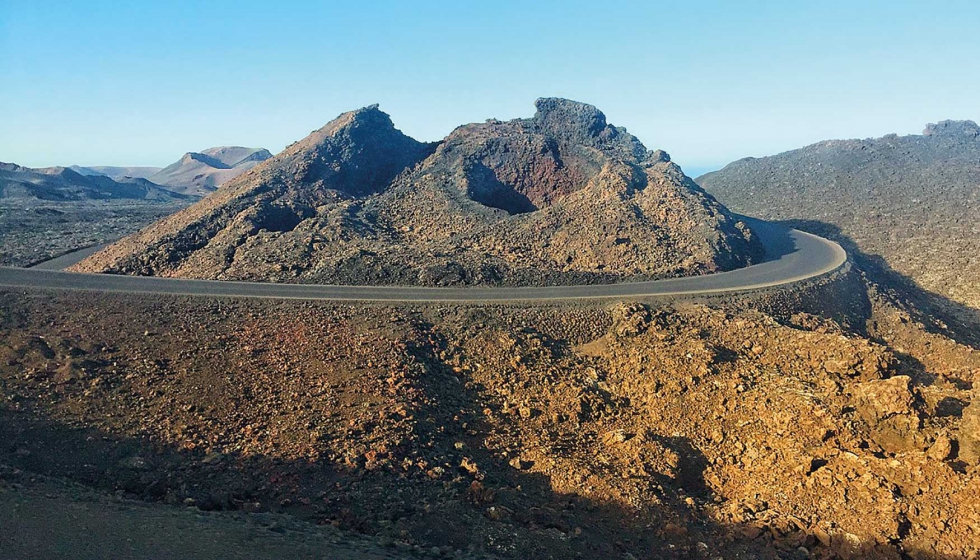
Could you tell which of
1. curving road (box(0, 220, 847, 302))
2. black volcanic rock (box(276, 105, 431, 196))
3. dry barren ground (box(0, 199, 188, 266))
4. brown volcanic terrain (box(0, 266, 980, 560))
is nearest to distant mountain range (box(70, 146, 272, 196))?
dry barren ground (box(0, 199, 188, 266))

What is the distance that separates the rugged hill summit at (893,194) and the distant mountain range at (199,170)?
350ft


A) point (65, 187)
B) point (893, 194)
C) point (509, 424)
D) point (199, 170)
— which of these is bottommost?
point (509, 424)

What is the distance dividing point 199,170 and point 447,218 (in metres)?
147

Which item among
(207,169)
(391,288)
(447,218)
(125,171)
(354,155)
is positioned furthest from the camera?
(125,171)

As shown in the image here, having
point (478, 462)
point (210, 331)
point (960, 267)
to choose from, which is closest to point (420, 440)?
Result: point (478, 462)

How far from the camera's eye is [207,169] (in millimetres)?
160500

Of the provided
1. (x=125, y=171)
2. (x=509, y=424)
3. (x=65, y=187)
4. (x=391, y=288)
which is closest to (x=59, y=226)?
(x=391, y=288)

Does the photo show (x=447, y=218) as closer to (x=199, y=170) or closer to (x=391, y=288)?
(x=391, y=288)

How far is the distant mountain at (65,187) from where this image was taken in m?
84.4

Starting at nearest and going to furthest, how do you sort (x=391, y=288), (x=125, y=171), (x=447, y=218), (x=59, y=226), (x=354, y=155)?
(x=391, y=288) → (x=447, y=218) → (x=354, y=155) → (x=59, y=226) → (x=125, y=171)

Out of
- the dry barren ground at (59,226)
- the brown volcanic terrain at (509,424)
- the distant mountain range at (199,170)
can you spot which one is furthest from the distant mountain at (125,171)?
the brown volcanic terrain at (509,424)

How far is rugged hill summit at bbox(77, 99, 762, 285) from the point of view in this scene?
104 ft

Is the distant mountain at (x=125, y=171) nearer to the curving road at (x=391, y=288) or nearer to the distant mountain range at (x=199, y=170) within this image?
the distant mountain range at (x=199, y=170)

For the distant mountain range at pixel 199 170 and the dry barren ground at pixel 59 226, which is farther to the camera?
the distant mountain range at pixel 199 170
